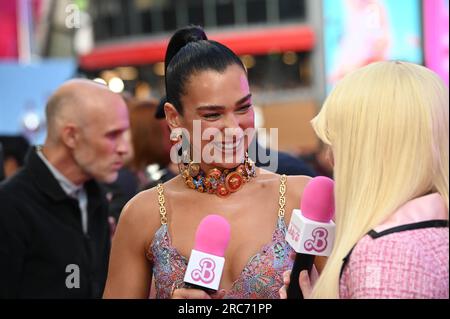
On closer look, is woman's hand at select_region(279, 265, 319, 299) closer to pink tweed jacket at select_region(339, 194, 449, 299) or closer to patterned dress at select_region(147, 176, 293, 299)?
patterned dress at select_region(147, 176, 293, 299)

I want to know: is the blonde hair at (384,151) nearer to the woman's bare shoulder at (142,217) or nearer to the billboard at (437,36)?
the woman's bare shoulder at (142,217)

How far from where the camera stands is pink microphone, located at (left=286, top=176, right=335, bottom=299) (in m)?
2.30

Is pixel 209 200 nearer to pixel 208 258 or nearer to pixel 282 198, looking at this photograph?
pixel 282 198

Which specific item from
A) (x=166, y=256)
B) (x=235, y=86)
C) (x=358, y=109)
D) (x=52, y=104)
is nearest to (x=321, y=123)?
(x=358, y=109)

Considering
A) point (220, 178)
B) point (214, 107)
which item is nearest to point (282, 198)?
point (220, 178)

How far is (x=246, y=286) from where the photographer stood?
2.66 m

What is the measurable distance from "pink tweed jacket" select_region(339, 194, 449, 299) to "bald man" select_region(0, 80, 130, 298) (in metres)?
2.27

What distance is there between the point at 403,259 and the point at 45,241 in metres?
2.53

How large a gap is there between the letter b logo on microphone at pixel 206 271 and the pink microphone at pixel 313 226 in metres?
0.23

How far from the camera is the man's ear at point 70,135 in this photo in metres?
4.51

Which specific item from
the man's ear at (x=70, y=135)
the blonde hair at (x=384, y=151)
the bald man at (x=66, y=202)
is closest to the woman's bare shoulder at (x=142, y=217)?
the blonde hair at (x=384, y=151)

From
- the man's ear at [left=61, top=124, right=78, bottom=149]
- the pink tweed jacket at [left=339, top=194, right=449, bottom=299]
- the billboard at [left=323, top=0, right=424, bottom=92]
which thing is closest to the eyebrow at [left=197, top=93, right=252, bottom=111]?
the pink tweed jacket at [left=339, top=194, right=449, bottom=299]
